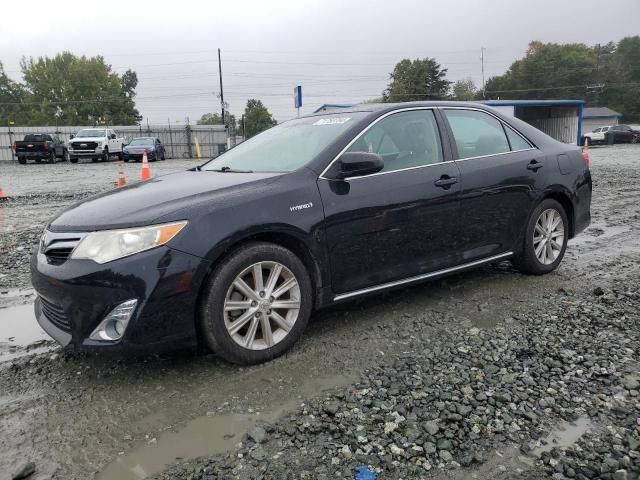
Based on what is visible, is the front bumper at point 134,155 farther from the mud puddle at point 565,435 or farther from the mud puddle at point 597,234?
the mud puddle at point 565,435

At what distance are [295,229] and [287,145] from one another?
1028mm

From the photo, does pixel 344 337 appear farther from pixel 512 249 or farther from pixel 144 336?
pixel 512 249

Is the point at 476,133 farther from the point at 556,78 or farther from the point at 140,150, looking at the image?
the point at 556,78

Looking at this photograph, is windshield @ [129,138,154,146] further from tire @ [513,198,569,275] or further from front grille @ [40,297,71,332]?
front grille @ [40,297,71,332]

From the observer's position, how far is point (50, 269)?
9.63 ft

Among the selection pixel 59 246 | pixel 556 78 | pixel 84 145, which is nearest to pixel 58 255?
pixel 59 246

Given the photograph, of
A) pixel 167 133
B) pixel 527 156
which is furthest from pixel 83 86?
pixel 527 156

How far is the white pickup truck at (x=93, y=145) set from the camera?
1137 inches

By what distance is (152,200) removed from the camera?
3133 mm

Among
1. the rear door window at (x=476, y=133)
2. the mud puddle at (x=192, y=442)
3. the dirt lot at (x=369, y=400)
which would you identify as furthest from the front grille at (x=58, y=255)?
the rear door window at (x=476, y=133)

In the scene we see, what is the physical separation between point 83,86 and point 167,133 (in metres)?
47.5

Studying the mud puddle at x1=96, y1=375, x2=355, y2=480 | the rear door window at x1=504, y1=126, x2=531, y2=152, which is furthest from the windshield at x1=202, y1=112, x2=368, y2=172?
the mud puddle at x1=96, y1=375, x2=355, y2=480

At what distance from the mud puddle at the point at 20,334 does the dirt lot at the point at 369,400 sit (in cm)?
2

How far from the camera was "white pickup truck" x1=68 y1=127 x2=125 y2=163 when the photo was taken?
94.7 feet
